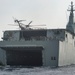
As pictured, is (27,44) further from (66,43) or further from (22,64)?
(66,43)

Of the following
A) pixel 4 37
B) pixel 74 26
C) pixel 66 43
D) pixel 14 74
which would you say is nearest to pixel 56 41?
pixel 66 43

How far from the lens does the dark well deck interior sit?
6319 centimetres

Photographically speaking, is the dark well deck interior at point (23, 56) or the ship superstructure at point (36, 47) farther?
the dark well deck interior at point (23, 56)

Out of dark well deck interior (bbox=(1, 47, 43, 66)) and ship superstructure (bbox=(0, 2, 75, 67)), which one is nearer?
ship superstructure (bbox=(0, 2, 75, 67))

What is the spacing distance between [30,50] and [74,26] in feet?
86.3

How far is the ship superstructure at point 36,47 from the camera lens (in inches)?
2420

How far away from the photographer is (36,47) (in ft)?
202

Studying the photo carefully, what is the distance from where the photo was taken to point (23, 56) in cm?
6500

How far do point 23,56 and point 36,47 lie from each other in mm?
4638

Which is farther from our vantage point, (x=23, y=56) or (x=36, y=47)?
(x=23, y=56)

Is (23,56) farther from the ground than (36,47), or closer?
closer

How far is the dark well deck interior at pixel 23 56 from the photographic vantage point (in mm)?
63188

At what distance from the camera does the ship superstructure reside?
61469mm

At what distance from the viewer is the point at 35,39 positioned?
6456 centimetres
